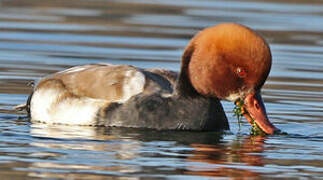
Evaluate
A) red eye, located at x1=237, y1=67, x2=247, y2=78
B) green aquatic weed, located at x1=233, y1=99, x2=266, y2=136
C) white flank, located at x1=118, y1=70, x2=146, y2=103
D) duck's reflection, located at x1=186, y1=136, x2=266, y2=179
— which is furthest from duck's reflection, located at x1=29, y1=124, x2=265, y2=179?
red eye, located at x1=237, y1=67, x2=247, y2=78

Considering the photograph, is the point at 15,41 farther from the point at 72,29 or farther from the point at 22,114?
the point at 22,114

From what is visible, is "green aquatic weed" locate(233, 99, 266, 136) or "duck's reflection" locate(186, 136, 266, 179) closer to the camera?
"duck's reflection" locate(186, 136, 266, 179)

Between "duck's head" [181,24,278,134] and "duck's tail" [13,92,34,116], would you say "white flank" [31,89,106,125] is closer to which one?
"duck's tail" [13,92,34,116]

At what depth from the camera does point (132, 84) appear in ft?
37.1

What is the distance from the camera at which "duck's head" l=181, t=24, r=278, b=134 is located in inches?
417

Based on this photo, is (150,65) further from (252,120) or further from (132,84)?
(252,120)

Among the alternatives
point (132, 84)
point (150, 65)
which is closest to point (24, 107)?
point (132, 84)

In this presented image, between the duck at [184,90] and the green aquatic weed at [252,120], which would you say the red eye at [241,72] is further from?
the green aquatic weed at [252,120]

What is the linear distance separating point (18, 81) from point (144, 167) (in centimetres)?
Answer: 540

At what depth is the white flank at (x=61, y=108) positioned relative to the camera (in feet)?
37.2

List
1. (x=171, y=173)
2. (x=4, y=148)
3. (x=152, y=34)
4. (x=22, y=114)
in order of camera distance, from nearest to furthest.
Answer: (x=171, y=173)
(x=4, y=148)
(x=22, y=114)
(x=152, y=34)

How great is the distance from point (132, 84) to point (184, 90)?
55cm

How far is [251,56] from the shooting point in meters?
10.6

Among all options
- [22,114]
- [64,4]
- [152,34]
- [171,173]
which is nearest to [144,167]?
[171,173]
